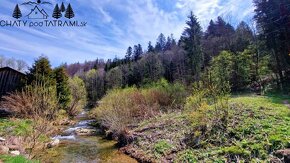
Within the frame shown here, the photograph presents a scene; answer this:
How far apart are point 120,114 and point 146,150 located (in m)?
3.85

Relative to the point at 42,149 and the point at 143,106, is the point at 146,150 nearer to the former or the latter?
the point at 42,149

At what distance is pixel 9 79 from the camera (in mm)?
22469

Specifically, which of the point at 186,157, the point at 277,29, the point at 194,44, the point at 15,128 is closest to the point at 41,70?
the point at 15,128

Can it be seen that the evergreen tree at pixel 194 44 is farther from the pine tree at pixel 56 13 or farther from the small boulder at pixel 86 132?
the pine tree at pixel 56 13

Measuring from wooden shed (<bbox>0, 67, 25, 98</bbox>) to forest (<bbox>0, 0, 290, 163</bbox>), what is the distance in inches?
66.8

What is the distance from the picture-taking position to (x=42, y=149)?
38.4ft

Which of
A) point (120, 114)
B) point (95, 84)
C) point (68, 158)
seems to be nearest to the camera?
point (68, 158)

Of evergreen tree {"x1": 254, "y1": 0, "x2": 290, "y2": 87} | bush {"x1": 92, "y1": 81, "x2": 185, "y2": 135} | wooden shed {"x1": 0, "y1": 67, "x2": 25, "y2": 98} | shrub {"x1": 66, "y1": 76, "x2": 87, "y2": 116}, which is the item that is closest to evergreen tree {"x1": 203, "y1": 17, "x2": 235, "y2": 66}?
evergreen tree {"x1": 254, "y1": 0, "x2": 290, "y2": 87}

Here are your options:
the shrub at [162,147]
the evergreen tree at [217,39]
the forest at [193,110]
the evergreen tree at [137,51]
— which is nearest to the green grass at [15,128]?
the forest at [193,110]

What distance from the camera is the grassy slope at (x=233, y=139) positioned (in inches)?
311

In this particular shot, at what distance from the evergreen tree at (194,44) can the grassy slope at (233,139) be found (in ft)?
64.8

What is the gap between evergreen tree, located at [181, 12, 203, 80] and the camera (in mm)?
31906

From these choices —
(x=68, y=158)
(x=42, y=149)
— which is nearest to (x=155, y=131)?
(x=68, y=158)

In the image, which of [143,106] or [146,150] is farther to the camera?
[143,106]
